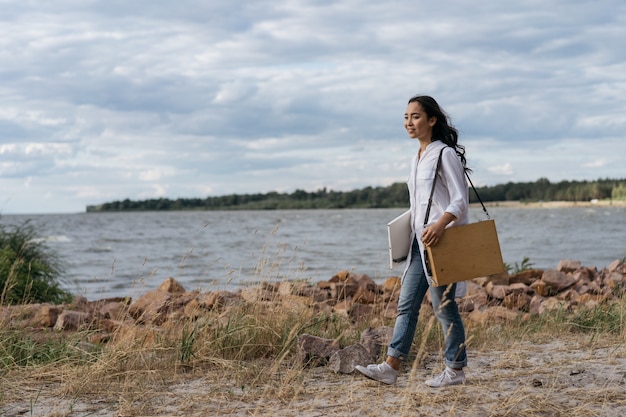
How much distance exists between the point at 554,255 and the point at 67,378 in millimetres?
20658

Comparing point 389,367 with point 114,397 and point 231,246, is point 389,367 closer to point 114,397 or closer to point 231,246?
point 114,397

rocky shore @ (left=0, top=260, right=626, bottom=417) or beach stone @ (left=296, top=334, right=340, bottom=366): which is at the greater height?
beach stone @ (left=296, top=334, right=340, bottom=366)

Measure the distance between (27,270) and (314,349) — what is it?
24.4 ft

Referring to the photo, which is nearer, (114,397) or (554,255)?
(114,397)

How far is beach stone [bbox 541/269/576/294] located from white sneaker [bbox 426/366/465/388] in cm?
680

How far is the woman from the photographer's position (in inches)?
193

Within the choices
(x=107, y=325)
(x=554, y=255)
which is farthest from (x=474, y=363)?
(x=554, y=255)

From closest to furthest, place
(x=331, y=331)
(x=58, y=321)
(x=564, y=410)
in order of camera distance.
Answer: (x=564, y=410) < (x=331, y=331) < (x=58, y=321)

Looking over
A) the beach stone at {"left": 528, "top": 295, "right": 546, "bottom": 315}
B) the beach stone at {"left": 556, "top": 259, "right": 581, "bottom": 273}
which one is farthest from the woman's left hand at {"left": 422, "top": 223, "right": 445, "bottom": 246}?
the beach stone at {"left": 556, "top": 259, "right": 581, "bottom": 273}

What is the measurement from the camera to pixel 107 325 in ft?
27.3

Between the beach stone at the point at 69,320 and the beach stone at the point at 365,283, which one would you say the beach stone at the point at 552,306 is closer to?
the beach stone at the point at 365,283

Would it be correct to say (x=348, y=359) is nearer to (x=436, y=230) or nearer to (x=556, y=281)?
(x=436, y=230)

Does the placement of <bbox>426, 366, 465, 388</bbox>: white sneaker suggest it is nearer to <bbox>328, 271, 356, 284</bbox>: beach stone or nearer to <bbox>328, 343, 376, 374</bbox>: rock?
<bbox>328, 343, 376, 374</bbox>: rock

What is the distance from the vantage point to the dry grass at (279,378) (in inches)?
191
